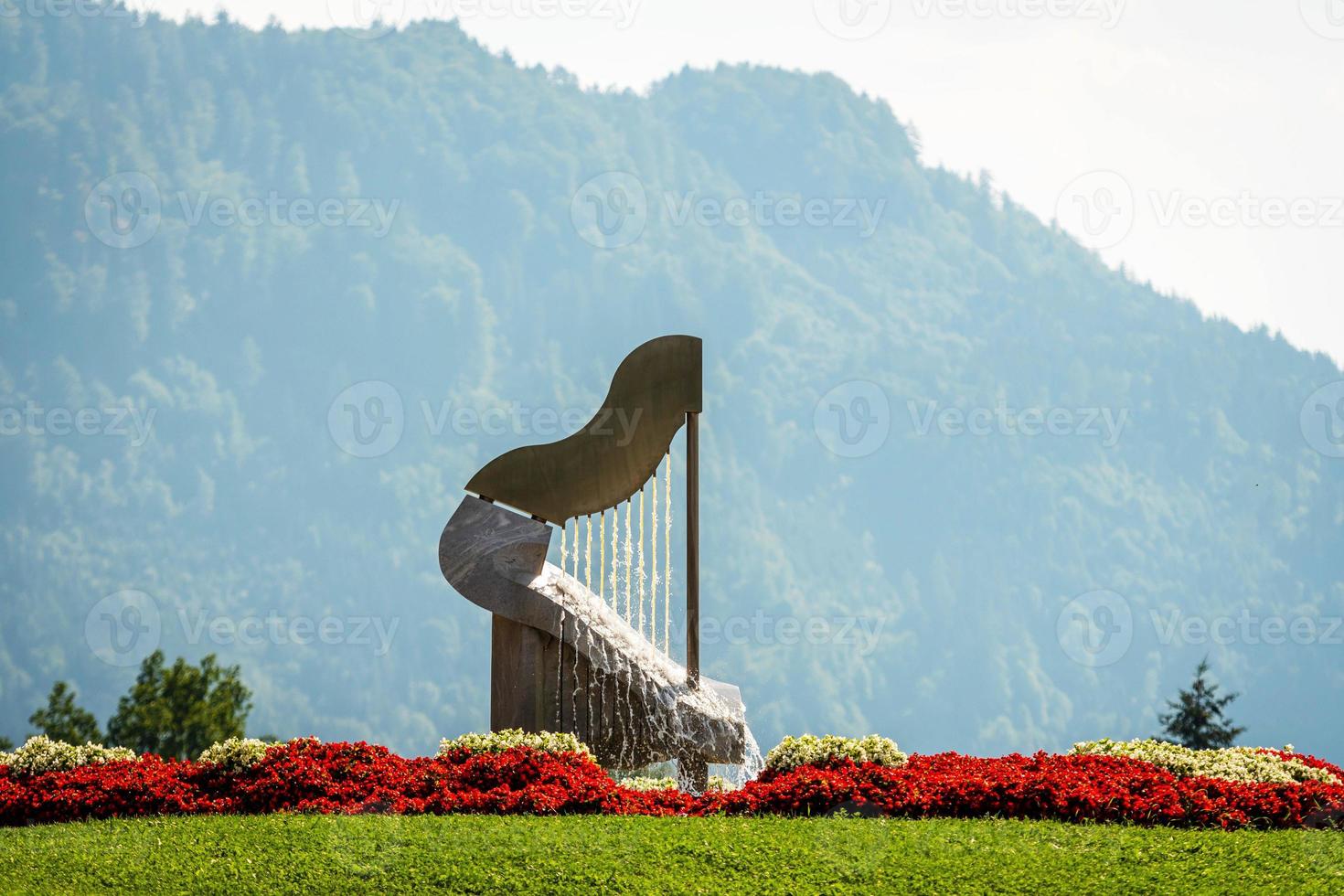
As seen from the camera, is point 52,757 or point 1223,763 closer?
point 1223,763

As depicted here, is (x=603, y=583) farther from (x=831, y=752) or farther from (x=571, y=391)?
(x=571, y=391)

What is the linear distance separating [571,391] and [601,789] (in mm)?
52573

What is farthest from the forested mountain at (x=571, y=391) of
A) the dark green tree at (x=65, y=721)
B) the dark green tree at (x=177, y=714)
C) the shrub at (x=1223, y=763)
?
the shrub at (x=1223, y=763)

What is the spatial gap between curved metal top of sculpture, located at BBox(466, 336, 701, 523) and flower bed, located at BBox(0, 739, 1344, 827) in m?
1.83

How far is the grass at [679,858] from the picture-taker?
16.4 ft

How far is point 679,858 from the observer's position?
206 inches

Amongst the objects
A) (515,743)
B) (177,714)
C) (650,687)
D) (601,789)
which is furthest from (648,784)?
(177,714)

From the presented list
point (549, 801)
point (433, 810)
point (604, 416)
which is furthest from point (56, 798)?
point (604, 416)

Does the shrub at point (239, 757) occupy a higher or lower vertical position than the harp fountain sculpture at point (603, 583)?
lower

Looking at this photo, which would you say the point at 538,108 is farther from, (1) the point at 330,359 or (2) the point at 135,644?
(2) the point at 135,644

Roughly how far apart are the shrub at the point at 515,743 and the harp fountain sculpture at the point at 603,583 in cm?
91

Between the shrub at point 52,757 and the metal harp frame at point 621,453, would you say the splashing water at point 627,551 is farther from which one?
the shrub at point 52,757

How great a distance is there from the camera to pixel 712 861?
17.0 feet

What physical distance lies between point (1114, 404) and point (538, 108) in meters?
33.9
